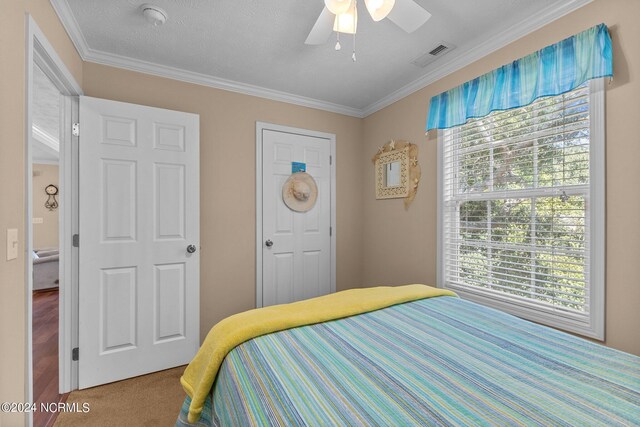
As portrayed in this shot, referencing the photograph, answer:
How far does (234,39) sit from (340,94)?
4.01ft

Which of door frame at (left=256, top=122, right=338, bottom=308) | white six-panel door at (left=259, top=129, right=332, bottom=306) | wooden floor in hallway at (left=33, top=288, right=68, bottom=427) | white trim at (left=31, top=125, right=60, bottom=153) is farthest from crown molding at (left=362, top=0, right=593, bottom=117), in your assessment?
white trim at (left=31, top=125, right=60, bottom=153)

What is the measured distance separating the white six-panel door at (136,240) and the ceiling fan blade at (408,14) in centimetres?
170

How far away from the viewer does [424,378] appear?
0.99 m

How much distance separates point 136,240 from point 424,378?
214 cm

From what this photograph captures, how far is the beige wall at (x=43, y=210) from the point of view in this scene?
6.26m

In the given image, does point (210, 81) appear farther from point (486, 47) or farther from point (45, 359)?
point (45, 359)

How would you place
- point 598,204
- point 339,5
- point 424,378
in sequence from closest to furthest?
point 424,378 < point 339,5 < point 598,204

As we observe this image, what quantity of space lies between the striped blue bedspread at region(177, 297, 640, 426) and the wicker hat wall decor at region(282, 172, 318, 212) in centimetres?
172

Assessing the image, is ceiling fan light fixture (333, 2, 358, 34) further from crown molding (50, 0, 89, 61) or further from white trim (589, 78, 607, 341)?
crown molding (50, 0, 89, 61)

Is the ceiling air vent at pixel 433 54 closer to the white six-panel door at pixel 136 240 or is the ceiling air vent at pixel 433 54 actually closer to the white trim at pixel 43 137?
the white six-panel door at pixel 136 240

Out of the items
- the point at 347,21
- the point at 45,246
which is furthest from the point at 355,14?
the point at 45,246
